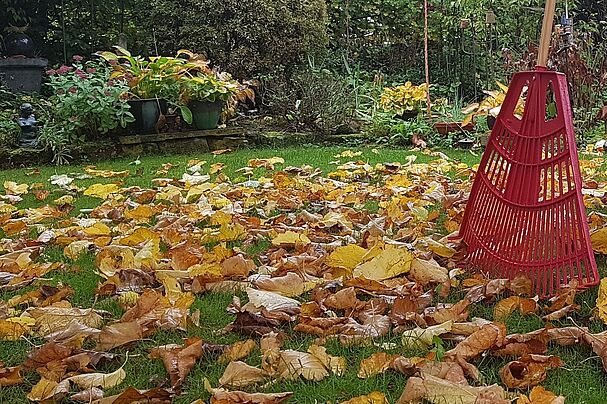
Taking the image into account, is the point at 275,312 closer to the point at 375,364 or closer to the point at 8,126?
the point at 375,364

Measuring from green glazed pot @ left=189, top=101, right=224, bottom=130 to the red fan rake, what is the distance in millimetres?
4083

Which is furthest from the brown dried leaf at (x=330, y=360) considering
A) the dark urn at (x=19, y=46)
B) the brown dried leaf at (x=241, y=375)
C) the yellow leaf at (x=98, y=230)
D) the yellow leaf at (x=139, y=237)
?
the dark urn at (x=19, y=46)

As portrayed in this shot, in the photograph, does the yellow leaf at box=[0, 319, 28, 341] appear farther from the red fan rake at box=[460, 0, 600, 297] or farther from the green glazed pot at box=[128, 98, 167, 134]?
the green glazed pot at box=[128, 98, 167, 134]

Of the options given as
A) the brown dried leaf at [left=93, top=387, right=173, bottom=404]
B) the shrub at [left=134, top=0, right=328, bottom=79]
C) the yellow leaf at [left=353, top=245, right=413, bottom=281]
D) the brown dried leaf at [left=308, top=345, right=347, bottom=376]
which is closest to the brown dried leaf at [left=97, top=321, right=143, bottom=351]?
the brown dried leaf at [left=93, top=387, right=173, bottom=404]

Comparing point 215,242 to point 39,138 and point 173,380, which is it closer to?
point 173,380

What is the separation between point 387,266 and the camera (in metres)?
1.96

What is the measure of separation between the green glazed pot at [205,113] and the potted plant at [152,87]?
0.59ft

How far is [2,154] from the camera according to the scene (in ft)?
17.2

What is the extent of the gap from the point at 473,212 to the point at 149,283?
1076 mm

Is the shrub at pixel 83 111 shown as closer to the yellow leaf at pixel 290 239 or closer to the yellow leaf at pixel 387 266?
the yellow leaf at pixel 290 239

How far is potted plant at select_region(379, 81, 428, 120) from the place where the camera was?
7086 mm

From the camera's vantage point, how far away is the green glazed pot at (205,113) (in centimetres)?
604

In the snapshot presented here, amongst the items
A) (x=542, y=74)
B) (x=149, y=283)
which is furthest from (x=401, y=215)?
(x=149, y=283)

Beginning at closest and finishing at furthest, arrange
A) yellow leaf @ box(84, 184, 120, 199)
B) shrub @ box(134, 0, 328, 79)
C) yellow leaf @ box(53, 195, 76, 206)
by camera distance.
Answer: yellow leaf @ box(53, 195, 76, 206), yellow leaf @ box(84, 184, 120, 199), shrub @ box(134, 0, 328, 79)
